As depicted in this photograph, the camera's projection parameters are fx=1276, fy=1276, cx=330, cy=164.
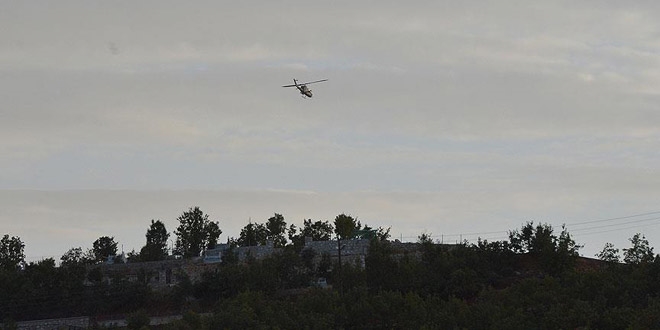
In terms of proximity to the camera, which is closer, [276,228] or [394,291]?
[394,291]

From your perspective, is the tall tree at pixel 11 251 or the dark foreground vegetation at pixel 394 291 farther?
the tall tree at pixel 11 251

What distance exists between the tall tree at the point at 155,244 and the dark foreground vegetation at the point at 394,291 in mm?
17846

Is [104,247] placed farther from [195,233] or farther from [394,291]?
[394,291]

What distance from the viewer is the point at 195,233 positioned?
15500 cm

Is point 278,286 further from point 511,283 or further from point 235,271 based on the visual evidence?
point 511,283

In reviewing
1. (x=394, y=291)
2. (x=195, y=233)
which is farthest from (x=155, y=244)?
(x=394, y=291)

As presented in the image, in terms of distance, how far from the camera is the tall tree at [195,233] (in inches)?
6068

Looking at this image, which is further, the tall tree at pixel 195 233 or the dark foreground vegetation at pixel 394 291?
the tall tree at pixel 195 233

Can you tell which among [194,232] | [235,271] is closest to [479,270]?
[235,271]

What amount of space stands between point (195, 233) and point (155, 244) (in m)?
7.27

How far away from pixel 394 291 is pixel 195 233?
143 ft

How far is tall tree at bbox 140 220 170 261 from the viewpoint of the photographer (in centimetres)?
15269

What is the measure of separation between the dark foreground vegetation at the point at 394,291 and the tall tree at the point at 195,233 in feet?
72.6

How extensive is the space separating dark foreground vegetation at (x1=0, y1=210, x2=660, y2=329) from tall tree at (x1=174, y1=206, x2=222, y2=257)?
22114 mm
